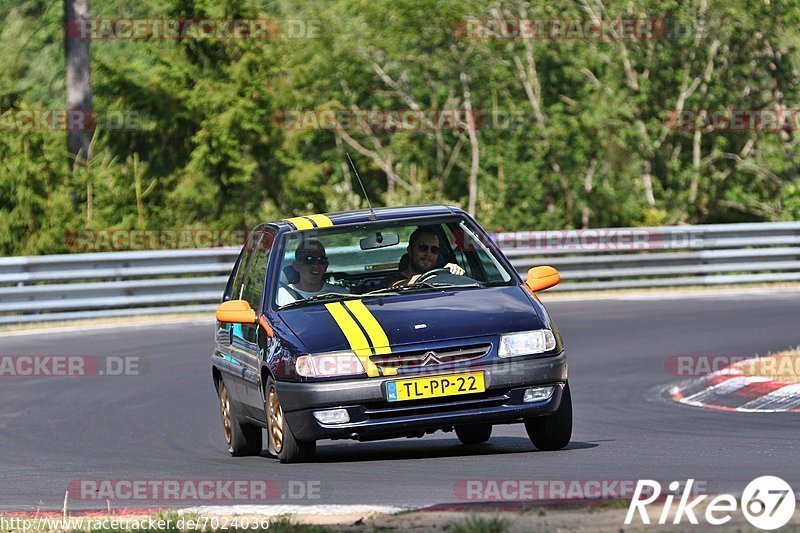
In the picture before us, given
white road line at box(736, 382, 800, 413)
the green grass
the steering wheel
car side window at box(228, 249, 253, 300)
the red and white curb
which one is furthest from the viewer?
the red and white curb

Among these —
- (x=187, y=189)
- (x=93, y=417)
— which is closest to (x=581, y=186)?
(x=187, y=189)

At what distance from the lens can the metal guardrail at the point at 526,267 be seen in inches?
840

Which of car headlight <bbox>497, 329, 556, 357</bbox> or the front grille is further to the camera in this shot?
car headlight <bbox>497, 329, 556, 357</bbox>

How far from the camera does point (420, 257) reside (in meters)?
10.2

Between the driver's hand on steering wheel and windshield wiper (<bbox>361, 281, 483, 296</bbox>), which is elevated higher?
the driver's hand on steering wheel

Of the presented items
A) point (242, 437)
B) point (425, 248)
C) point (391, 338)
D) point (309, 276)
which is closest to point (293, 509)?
point (391, 338)

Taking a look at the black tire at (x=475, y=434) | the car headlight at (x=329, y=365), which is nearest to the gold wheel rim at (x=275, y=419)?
the car headlight at (x=329, y=365)

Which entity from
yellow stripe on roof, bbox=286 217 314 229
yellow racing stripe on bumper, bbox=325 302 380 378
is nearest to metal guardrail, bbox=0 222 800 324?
yellow stripe on roof, bbox=286 217 314 229

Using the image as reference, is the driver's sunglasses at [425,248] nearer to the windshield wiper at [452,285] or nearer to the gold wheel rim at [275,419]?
the windshield wiper at [452,285]

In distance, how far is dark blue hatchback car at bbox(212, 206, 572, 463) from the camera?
8.90 meters

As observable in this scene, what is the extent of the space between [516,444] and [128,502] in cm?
318

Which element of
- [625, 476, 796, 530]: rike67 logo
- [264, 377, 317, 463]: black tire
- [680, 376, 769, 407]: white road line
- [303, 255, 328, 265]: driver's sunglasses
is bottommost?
[680, 376, 769, 407]: white road line

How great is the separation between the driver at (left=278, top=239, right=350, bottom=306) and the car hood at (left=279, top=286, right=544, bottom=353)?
0.21 m

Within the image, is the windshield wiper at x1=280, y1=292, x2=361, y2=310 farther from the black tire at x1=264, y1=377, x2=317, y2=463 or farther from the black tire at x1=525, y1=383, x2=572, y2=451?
the black tire at x1=525, y1=383, x2=572, y2=451
